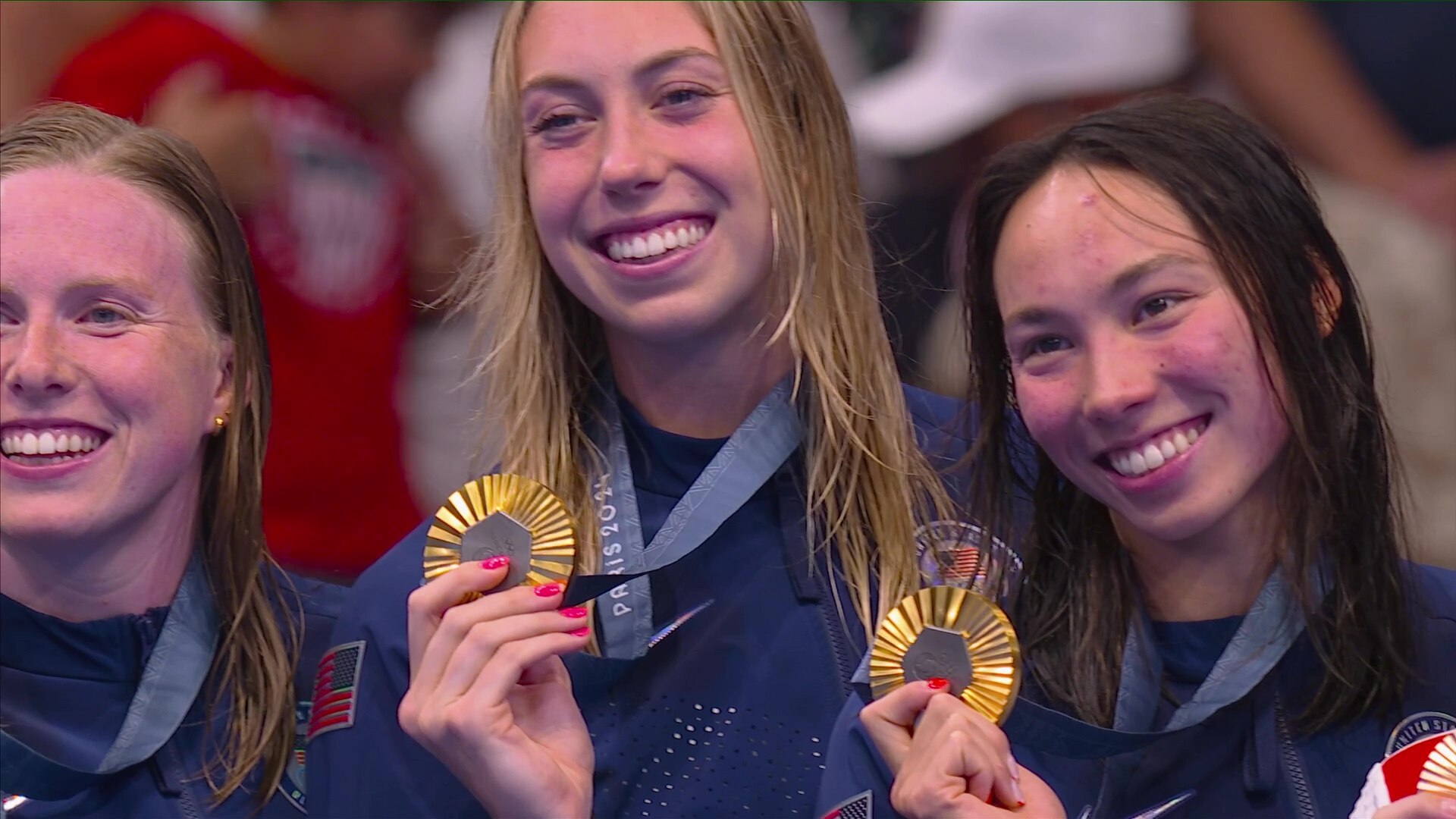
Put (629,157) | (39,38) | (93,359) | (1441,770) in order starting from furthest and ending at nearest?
(39,38), (629,157), (93,359), (1441,770)

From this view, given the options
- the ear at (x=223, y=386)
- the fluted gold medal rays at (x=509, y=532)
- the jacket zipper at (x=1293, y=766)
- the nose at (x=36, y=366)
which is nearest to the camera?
the jacket zipper at (x=1293, y=766)

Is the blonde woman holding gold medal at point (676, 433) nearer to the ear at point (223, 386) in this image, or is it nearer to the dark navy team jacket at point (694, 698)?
the dark navy team jacket at point (694, 698)

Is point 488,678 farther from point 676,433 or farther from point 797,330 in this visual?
point 797,330

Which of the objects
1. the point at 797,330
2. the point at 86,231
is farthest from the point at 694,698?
the point at 86,231

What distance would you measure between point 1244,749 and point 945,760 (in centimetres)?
46

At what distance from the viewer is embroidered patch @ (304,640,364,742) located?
2.41 metres

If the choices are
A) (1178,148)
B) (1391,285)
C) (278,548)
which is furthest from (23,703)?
(1391,285)

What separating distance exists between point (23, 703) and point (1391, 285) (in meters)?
2.68

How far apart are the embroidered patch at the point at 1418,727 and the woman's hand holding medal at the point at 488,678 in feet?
3.05

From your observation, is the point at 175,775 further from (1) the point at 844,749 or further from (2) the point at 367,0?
(2) the point at 367,0

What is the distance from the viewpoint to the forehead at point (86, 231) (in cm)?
239

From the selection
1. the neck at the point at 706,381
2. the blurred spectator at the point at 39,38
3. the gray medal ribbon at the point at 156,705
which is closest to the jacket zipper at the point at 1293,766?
the neck at the point at 706,381

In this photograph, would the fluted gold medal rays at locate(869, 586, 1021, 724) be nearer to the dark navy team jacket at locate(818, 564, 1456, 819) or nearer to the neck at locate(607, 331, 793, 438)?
the dark navy team jacket at locate(818, 564, 1456, 819)

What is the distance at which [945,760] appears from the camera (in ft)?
6.33
